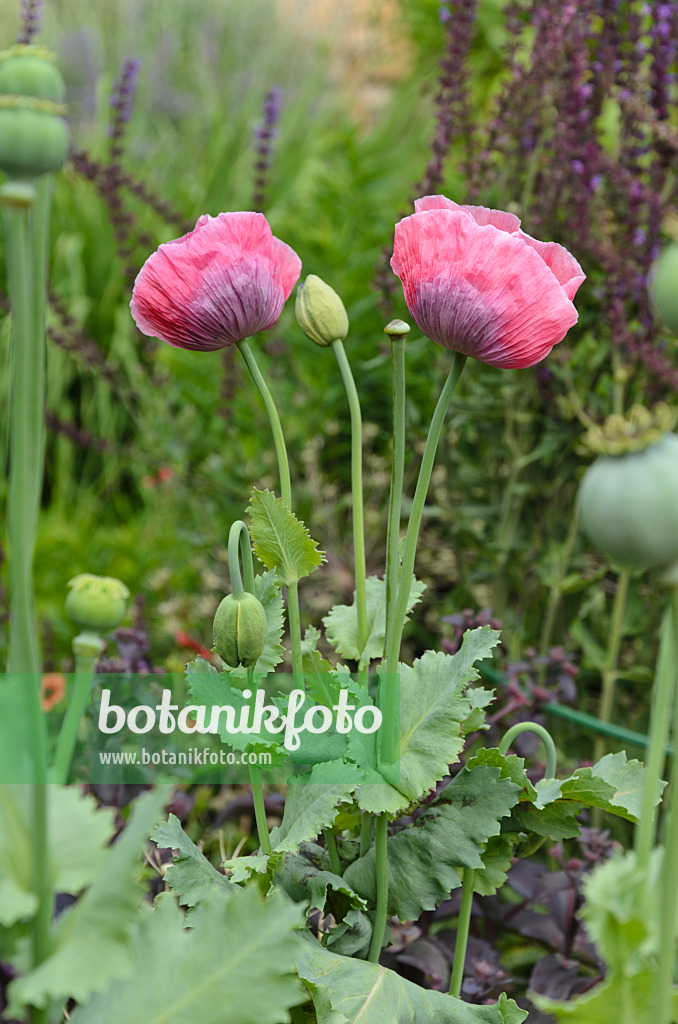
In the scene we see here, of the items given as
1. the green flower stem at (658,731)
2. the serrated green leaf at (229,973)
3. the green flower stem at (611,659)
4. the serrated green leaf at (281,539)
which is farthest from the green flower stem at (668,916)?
the green flower stem at (611,659)

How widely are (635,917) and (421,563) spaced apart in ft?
3.53

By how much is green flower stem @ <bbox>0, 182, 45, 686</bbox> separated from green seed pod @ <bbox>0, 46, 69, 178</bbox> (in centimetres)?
1

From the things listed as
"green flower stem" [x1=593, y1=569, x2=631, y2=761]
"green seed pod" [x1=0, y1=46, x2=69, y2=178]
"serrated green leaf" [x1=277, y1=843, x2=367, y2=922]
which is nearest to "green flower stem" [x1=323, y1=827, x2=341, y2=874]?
"serrated green leaf" [x1=277, y1=843, x2=367, y2=922]

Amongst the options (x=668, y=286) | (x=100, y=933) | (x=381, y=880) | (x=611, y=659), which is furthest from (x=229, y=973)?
(x=611, y=659)

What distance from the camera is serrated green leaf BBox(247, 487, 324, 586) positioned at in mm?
456

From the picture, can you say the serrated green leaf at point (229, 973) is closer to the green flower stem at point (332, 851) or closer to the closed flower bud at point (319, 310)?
the green flower stem at point (332, 851)

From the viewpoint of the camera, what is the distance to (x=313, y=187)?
1.79 meters

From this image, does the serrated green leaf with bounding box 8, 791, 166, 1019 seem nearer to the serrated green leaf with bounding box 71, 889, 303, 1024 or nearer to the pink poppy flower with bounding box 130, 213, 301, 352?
the serrated green leaf with bounding box 71, 889, 303, 1024

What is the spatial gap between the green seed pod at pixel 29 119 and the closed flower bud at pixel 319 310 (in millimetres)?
202

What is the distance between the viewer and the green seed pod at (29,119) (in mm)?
259

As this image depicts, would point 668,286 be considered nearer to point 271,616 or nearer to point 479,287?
point 479,287

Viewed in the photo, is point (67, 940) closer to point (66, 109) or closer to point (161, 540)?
point (66, 109)

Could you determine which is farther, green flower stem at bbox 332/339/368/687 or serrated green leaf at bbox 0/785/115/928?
green flower stem at bbox 332/339/368/687

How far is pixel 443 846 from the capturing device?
0.45 metres
